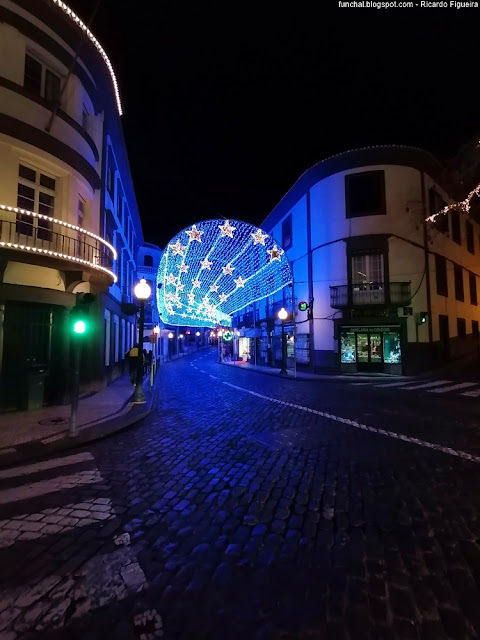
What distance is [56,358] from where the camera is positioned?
36.9 ft

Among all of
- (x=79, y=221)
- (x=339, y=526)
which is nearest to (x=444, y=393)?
(x=339, y=526)

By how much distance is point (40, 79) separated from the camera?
34.8 feet

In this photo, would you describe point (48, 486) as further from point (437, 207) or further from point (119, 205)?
point (437, 207)

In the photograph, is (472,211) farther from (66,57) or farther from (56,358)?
(56,358)

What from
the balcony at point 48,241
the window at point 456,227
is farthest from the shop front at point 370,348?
the balcony at point 48,241

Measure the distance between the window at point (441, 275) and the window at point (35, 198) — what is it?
73.4 ft

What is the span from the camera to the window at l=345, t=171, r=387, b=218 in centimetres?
2100

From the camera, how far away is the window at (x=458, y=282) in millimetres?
25409

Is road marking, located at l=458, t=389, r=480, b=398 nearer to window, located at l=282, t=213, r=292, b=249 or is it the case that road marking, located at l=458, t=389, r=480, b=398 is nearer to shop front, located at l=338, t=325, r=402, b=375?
shop front, located at l=338, t=325, r=402, b=375

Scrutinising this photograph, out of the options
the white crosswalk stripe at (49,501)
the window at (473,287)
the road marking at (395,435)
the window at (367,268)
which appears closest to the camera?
the white crosswalk stripe at (49,501)

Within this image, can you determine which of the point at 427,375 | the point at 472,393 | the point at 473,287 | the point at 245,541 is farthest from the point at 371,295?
the point at 245,541

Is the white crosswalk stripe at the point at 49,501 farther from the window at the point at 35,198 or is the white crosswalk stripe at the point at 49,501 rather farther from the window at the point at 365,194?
the window at the point at 365,194

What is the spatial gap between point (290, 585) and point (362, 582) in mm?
574

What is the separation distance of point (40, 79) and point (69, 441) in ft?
36.4
